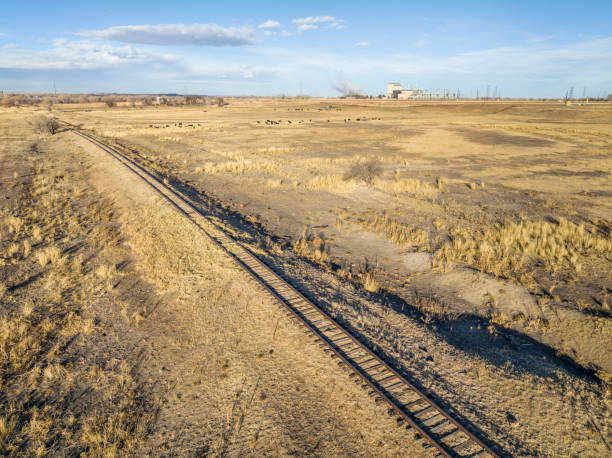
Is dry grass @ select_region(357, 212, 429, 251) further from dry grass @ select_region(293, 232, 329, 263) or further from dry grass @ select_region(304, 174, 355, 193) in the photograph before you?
dry grass @ select_region(304, 174, 355, 193)

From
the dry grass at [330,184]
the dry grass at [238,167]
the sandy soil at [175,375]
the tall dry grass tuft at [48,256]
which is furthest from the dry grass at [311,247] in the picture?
the dry grass at [238,167]

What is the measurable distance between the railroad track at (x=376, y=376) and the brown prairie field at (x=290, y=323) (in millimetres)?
323

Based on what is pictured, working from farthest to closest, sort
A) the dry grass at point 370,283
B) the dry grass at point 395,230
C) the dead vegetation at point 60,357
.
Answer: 1. the dry grass at point 395,230
2. the dry grass at point 370,283
3. the dead vegetation at point 60,357

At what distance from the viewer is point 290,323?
348 inches

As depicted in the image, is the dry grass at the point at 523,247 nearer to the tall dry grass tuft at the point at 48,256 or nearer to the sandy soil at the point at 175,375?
the sandy soil at the point at 175,375

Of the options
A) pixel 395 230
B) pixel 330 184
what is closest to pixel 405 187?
pixel 330 184

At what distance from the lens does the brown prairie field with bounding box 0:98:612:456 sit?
6.25 meters

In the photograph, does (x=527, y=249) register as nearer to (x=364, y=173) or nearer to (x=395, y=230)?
(x=395, y=230)

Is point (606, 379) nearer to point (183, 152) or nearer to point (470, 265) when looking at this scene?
point (470, 265)

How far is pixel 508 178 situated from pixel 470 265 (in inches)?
734

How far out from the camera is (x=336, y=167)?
31531 millimetres

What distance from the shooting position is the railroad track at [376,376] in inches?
229

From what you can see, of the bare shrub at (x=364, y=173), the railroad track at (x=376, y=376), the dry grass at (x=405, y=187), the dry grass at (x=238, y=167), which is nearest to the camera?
the railroad track at (x=376, y=376)

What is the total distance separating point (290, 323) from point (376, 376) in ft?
8.38
